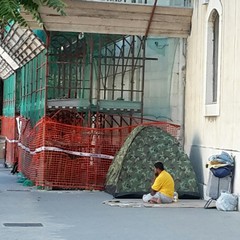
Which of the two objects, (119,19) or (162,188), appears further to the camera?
(119,19)

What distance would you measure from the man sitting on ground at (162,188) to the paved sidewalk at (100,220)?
71cm

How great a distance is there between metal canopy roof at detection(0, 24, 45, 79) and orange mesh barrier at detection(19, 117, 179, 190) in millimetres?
2934

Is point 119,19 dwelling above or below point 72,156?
above

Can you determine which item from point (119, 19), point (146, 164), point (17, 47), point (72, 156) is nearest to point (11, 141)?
point (17, 47)

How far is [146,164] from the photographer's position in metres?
17.5

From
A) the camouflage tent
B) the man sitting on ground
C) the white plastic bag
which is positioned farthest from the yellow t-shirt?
the camouflage tent

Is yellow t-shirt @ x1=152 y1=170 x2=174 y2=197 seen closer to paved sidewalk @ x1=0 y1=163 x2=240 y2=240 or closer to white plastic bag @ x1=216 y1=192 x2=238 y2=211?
paved sidewalk @ x1=0 y1=163 x2=240 y2=240

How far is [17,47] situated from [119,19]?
6946mm

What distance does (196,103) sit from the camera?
18.4 metres

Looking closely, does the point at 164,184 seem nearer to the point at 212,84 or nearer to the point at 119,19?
the point at 212,84

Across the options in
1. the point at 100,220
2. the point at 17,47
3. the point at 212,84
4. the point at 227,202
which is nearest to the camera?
the point at 100,220

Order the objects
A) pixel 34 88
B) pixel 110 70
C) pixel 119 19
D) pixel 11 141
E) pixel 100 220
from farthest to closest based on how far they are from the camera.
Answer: pixel 11 141 → pixel 34 88 → pixel 110 70 → pixel 119 19 → pixel 100 220

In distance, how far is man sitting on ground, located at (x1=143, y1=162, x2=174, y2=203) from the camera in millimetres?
15625

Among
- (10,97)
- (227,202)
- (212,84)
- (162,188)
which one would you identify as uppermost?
(10,97)
